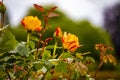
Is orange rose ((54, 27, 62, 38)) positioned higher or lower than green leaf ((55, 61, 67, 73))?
higher

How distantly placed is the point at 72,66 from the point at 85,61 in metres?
0.08

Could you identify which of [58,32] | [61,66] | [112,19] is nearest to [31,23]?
[58,32]

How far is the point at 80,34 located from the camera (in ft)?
37.2

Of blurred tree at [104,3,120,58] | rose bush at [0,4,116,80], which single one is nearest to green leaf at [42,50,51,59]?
rose bush at [0,4,116,80]

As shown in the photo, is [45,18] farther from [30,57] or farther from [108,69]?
[108,69]

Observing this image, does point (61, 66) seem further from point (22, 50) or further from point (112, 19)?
point (112, 19)

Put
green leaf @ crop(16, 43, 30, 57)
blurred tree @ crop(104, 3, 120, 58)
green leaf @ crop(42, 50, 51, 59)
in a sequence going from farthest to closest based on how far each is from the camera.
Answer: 1. blurred tree @ crop(104, 3, 120, 58)
2. green leaf @ crop(42, 50, 51, 59)
3. green leaf @ crop(16, 43, 30, 57)

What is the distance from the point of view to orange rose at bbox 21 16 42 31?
4.75 feet

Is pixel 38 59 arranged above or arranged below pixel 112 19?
above

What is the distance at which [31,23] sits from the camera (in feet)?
4.80

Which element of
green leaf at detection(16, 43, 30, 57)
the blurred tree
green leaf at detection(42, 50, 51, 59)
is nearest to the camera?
green leaf at detection(16, 43, 30, 57)

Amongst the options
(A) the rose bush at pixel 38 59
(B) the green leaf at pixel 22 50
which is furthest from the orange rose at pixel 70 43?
(B) the green leaf at pixel 22 50

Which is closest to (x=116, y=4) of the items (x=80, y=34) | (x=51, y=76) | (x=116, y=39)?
(x=116, y=39)

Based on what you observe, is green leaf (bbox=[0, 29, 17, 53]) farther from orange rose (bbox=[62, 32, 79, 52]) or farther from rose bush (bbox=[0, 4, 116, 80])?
orange rose (bbox=[62, 32, 79, 52])
